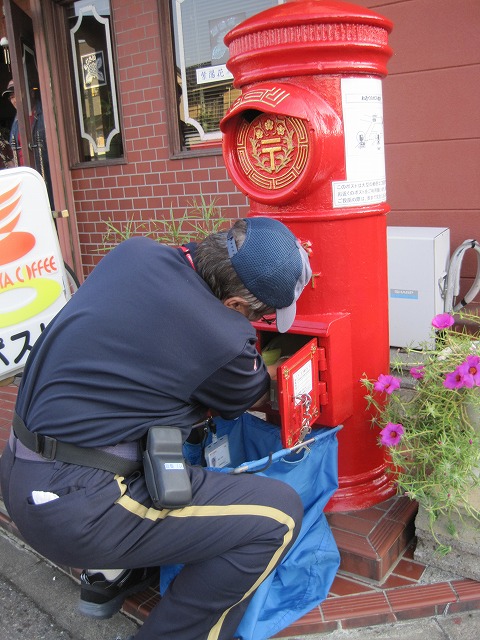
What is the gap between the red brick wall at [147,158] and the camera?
4.74m

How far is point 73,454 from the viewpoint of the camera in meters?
1.77

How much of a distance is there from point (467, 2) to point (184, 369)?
2754mm

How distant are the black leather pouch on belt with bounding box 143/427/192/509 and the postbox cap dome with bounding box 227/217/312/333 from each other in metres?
0.52

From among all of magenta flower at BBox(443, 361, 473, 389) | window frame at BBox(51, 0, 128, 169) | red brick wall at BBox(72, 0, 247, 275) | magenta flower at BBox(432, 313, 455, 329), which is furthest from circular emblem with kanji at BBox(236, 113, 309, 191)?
window frame at BBox(51, 0, 128, 169)

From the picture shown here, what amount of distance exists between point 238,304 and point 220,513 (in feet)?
2.12

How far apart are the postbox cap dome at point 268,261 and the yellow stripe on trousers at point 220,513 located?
0.64 metres

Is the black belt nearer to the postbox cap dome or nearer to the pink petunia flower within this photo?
the postbox cap dome

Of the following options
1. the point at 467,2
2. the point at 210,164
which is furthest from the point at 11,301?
the point at 467,2

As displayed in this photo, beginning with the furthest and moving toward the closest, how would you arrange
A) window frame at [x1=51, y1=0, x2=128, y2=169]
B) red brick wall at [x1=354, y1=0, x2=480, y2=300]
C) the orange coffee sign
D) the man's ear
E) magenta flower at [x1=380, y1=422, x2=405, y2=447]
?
window frame at [x1=51, y1=0, x2=128, y2=169], red brick wall at [x1=354, y1=0, x2=480, y2=300], the orange coffee sign, magenta flower at [x1=380, y1=422, x2=405, y2=447], the man's ear

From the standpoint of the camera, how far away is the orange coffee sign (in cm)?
275

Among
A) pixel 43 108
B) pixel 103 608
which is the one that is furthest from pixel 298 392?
pixel 43 108

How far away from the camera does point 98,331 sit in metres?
1.78

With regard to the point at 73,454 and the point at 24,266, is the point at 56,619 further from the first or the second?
the point at 24,266

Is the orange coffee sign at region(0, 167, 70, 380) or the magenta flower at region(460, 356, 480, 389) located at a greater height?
the orange coffee sign at region(0, 167, 70, 380)
